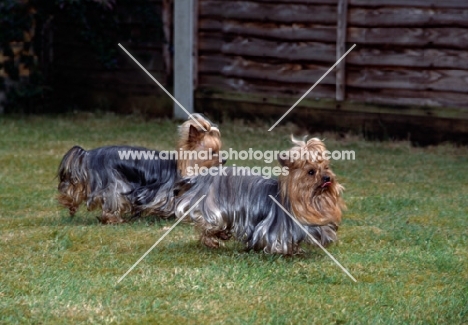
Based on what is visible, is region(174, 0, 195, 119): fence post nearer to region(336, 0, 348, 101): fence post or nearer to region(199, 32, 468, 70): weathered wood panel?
region(199, 32, 468, 70): weathered wood panel

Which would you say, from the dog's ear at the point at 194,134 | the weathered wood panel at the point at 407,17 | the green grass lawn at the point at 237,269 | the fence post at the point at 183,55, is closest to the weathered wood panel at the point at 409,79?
the weathered wood panel at the point at 407,17

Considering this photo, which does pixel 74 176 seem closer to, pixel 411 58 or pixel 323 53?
pixel 411 58

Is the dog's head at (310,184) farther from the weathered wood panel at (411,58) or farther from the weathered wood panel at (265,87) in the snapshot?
the weathered wood panel at (265,87)

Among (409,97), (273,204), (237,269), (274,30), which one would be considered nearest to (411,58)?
(409,97)

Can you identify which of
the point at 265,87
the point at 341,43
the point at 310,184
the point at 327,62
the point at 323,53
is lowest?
the point at 310,184

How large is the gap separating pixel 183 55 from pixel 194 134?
7.51 metres

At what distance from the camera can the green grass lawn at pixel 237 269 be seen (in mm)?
5449

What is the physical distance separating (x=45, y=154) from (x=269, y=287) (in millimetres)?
6544

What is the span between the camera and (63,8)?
15.6 metres

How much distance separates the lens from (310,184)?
6.48 m

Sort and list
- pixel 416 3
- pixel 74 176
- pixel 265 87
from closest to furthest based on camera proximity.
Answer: pixel 74 176 < pixel 416 3 < pixel 265 87

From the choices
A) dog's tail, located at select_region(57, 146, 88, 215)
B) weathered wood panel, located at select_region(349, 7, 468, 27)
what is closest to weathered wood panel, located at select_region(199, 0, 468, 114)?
weathered wood panel, located at select_region(349, 7, 468, 27)

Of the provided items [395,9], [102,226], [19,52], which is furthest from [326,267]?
[19,52]

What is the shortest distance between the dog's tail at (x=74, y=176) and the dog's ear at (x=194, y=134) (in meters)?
0.98
